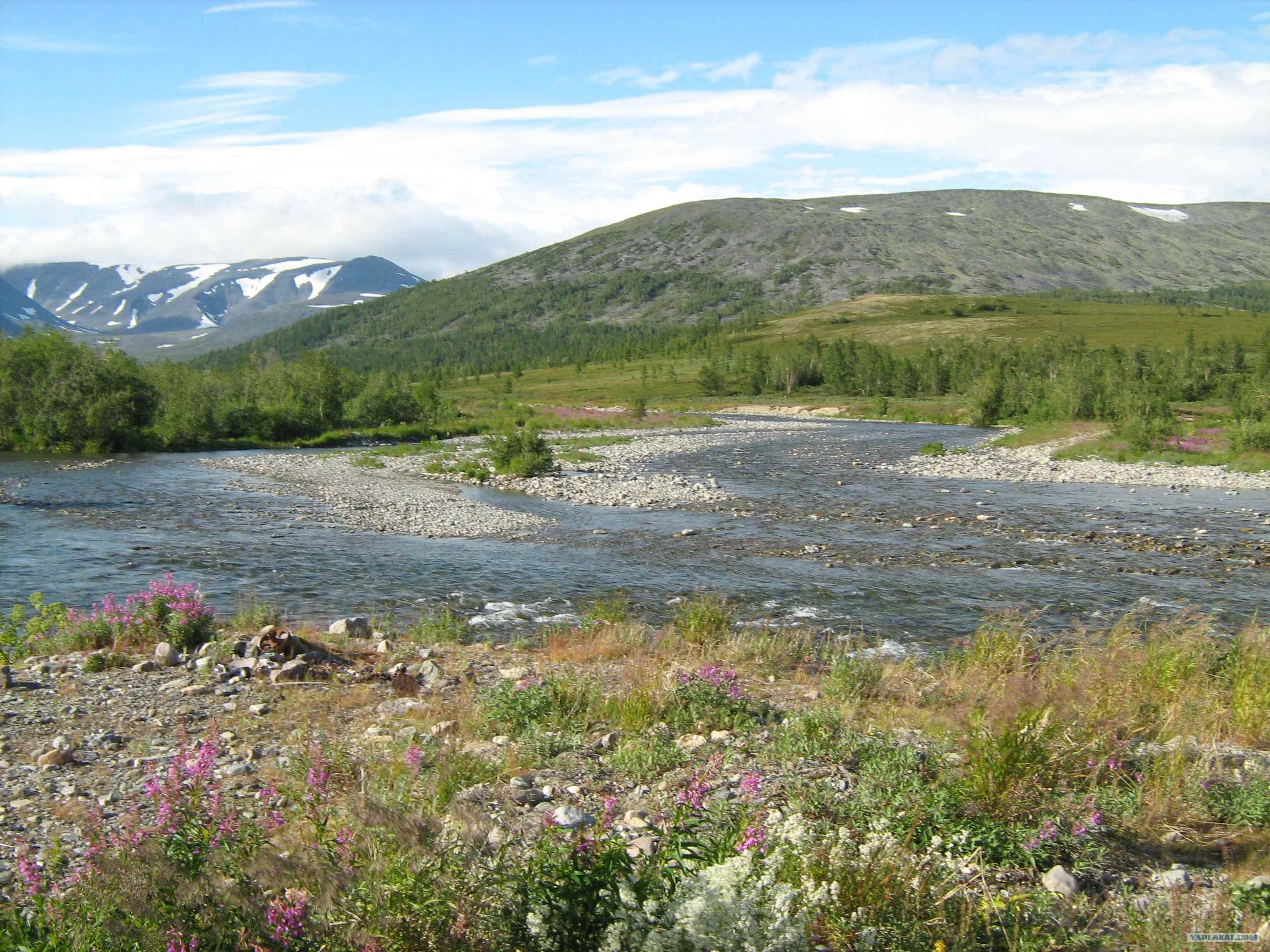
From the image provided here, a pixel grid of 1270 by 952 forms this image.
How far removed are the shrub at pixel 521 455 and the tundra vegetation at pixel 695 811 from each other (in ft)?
88.1

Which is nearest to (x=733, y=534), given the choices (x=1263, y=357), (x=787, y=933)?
(x=787, y=933)

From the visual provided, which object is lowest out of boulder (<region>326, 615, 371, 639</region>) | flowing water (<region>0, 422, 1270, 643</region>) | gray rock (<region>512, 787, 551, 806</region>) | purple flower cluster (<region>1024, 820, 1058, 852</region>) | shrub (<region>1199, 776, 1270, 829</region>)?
flowing water (<region>0, 422, 1270, 643</region>)

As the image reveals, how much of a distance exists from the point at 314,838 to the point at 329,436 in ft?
201

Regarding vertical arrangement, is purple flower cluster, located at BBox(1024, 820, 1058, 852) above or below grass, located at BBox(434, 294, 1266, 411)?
below

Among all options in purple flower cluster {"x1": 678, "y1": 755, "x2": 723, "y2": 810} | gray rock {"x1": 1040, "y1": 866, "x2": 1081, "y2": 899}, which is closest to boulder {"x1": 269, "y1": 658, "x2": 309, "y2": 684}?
purple flower cluster {"x1": 678, "y1": 755, "x2": 723, "y2": 810}

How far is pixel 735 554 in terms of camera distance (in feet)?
75.0

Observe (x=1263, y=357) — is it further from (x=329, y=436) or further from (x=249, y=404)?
(x=249, y=404)

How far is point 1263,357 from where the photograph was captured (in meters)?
88.5

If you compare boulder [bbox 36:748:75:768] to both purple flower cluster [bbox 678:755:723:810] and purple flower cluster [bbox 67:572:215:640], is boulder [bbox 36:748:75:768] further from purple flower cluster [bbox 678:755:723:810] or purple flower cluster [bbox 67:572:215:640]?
purple flower cluster [bbox 678:755:723:810]

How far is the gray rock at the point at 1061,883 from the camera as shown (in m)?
5.71

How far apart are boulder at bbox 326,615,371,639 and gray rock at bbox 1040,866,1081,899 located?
10.6 metres

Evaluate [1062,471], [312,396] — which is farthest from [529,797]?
[312,396]

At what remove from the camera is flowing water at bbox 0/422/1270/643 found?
698 inches

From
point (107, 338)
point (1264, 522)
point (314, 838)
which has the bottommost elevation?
point (1264, 522)
